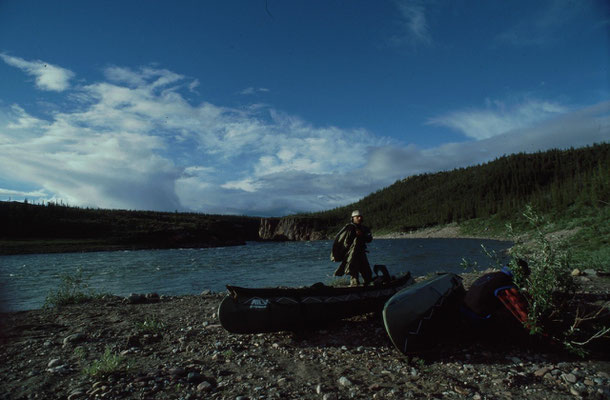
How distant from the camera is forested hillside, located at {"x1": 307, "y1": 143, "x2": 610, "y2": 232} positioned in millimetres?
111000

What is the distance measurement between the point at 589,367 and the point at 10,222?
117787 mm

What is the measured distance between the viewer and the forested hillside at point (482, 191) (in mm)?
111000

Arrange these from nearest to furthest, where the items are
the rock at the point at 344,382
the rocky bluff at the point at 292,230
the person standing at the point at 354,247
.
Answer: the rock at the point at 344,382 < the person standing at the point at 354,247 < the rocky bluff at the point at 292,230

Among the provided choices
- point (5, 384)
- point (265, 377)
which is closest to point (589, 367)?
point (265, 377)

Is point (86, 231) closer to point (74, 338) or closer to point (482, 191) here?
point (74, 338)

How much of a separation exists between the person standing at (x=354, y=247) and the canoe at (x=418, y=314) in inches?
113

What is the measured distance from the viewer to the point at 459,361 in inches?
254

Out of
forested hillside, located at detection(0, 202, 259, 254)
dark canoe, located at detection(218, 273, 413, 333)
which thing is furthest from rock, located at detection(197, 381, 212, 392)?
forested hillside, located at detection(0, 202, 259, 254)

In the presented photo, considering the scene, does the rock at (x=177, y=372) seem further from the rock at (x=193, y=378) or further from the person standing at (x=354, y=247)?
the person standing at (x=354, y=247)

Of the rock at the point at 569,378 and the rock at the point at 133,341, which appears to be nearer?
the rock at the point at 569,378

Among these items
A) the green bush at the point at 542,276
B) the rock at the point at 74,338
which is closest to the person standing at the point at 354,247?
the green bush at the point at 542,276

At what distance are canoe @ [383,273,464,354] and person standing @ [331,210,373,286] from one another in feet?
9.42

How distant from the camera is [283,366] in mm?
6594

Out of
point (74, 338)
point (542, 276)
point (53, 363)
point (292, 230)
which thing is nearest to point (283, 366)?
point (53, 363)
